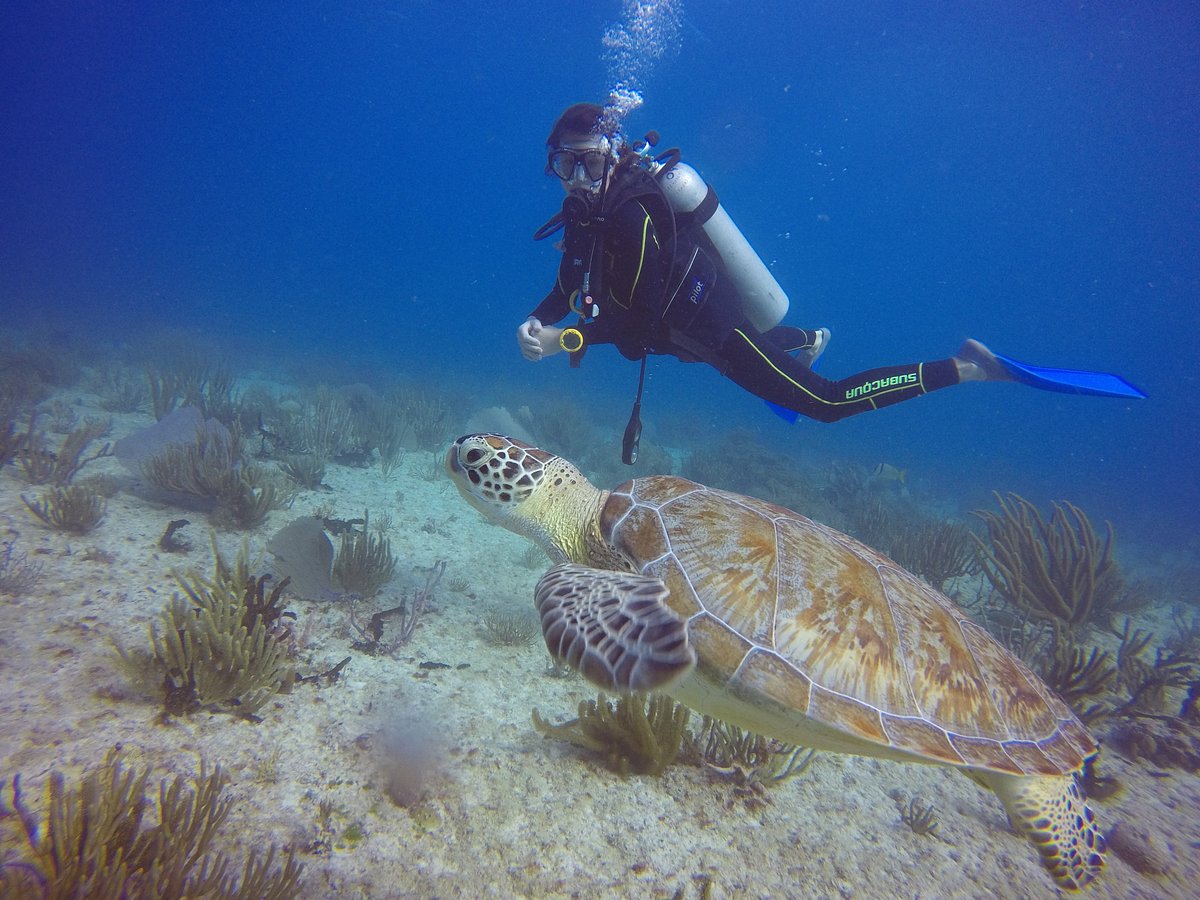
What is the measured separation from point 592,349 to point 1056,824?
52.8 metres

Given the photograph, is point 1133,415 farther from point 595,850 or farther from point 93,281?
point 93,281

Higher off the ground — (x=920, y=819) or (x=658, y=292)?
(x=658, y=292)


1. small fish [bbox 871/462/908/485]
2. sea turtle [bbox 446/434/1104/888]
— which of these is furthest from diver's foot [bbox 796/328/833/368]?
small fish [bbox 871/462/908/485]

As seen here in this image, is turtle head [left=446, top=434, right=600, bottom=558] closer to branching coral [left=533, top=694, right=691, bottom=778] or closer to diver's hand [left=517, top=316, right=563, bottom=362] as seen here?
branching coral [left=533, top=694, right=691, bottom=778]

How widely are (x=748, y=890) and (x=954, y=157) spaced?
84.5 metres

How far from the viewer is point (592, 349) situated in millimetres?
53156

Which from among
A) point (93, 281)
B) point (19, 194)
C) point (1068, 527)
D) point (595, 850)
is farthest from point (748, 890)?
point (19, 194)

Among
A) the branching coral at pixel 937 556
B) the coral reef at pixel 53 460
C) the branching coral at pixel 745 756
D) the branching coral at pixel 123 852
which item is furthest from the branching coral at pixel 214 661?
the branching coral at pixel 937 556

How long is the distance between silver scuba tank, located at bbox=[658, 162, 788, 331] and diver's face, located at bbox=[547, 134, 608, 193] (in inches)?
27.3

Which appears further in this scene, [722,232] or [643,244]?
[722,232]

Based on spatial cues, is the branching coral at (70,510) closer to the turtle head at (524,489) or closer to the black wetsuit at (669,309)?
the turtle head at (524,489)

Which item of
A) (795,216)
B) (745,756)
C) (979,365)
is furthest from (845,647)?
(795,216)

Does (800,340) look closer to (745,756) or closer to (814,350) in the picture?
(814,350)

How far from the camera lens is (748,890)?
6.64 feet
